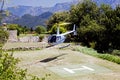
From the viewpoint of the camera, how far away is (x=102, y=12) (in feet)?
144

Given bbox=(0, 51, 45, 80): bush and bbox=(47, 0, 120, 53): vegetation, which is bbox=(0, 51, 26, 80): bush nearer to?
bbox=(0, 51, 45, 80): bush

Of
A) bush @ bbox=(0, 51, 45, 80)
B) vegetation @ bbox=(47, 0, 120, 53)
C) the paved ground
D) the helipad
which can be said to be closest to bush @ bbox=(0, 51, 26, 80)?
bush @ bbox=(0, 51, 45, 80)

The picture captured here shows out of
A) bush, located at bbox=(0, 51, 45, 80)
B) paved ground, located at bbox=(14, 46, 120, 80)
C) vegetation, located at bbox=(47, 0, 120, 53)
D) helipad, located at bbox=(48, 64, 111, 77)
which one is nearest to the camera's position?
bush, located at bbox=(0, 51, 45, 80)

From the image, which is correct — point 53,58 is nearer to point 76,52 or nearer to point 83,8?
point 76,52

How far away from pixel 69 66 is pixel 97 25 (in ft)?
56.9

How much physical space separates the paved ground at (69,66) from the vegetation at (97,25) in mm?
9122

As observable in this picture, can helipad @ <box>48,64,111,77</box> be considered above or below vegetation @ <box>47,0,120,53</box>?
below

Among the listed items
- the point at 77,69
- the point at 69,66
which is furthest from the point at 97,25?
the point at 77,69

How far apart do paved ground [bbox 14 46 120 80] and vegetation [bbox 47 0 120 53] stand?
29.9 ft

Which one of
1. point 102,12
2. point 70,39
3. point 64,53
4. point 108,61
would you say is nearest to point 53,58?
point 64,53

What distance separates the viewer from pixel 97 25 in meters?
39.6

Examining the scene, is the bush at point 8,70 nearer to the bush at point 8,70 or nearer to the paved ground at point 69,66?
the bush at point 8,70

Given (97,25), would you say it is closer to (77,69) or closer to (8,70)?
(77,69)

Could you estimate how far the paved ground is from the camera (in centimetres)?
2009
